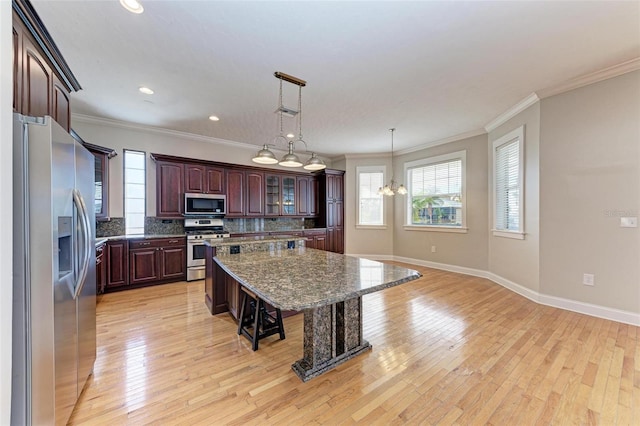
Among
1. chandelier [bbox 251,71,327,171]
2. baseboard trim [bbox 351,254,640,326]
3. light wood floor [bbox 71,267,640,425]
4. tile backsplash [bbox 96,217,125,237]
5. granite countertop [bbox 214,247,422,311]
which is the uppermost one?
chandelier [bbox 251,71,327,171]

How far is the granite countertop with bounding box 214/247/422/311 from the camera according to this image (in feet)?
4.76

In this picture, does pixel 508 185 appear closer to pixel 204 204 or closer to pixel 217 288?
pixel 217 288

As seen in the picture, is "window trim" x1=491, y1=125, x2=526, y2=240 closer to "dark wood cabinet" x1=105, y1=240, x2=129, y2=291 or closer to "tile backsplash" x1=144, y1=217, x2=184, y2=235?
"tile backsplash" x1=144, y1=217, x2=184, y2=235

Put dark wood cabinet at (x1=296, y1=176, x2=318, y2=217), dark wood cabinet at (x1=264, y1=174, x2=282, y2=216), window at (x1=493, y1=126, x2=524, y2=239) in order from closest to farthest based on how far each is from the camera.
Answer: window at (x1=493, y1=126, x2=524, y2=239)
dark wood cabinet at (x1=264, y1=174, x2=282, y2=216)
dark wood cabinet at (x1=296, y1=176, x2=318, y2=217)

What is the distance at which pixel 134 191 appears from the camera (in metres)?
4.64

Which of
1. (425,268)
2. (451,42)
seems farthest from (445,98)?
(425,268)

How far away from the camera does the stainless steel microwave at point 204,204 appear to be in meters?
4.74

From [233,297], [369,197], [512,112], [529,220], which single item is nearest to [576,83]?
[512,112]

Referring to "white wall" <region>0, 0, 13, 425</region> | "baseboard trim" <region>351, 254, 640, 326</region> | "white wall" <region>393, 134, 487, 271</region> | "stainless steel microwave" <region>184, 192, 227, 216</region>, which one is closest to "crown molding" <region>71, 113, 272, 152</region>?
"stainless steel microwave" <region>184, 192, 227, 216</region>

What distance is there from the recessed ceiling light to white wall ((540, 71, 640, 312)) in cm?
459

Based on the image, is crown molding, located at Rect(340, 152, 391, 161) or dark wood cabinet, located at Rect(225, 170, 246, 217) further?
crown molding, located at Rect(340, 152, 391, 161)

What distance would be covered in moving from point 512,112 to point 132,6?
15.8ft

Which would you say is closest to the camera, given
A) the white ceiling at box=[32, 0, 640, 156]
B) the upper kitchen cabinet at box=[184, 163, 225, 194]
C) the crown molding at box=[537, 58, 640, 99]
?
the white ceiling at box=[32, 0, 640, 156]

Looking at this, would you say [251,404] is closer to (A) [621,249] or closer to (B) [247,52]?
(B) [247,52]
